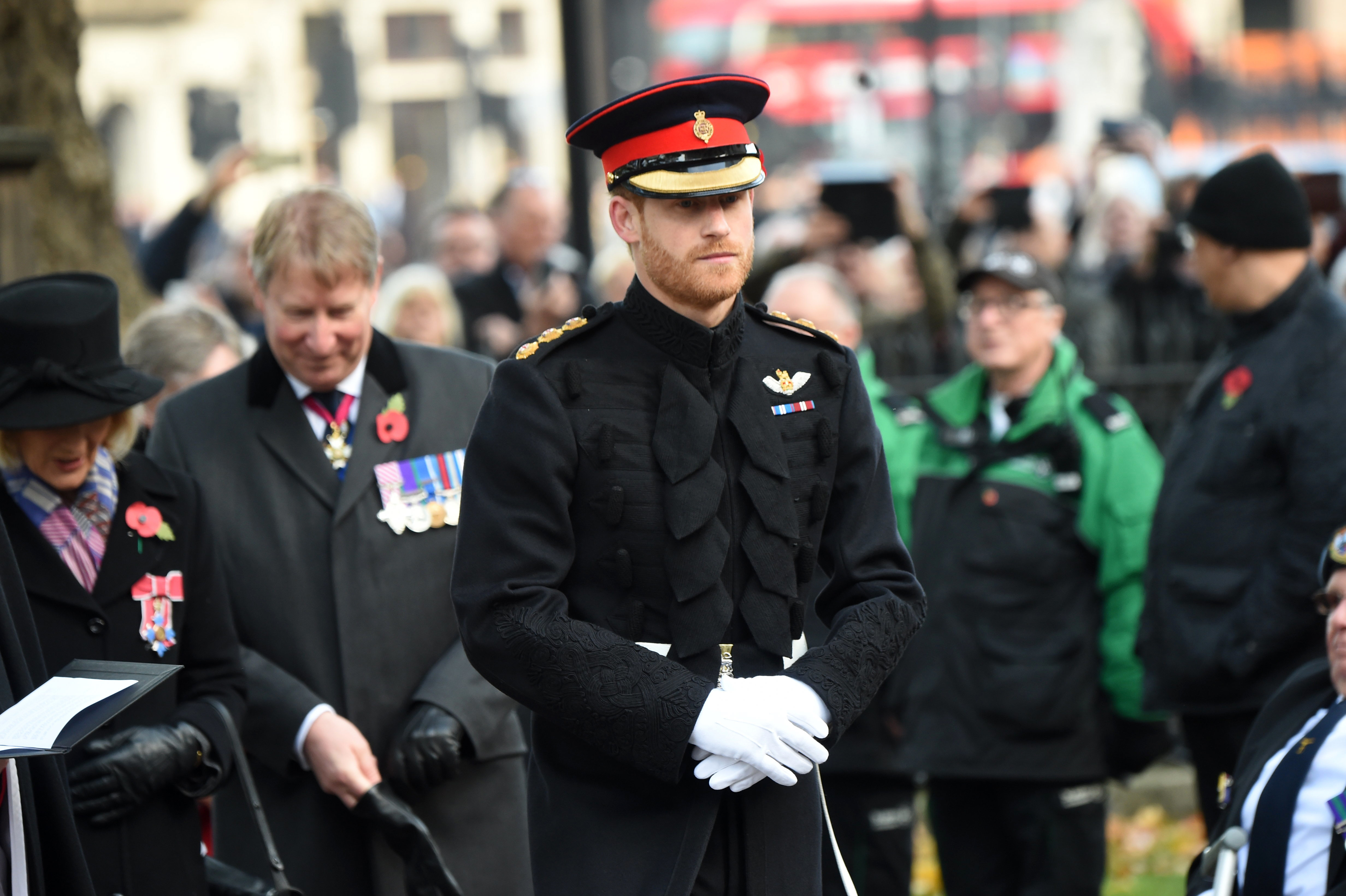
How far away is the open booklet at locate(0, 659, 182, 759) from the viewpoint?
8.31ft

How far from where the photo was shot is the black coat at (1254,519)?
4250 mm

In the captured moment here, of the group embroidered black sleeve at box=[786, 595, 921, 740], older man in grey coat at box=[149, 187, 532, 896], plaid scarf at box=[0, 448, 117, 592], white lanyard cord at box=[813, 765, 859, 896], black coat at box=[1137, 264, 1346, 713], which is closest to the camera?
embroidered black sleeve at box=[786, 595, 921, 740]

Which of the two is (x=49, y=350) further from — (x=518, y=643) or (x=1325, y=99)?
(x=1325, y=99)

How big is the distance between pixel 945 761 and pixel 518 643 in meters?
2.60

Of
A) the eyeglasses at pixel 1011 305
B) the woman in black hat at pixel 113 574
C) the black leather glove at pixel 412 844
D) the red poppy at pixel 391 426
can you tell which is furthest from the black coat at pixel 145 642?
the eyeglasses at pixel 1011 305

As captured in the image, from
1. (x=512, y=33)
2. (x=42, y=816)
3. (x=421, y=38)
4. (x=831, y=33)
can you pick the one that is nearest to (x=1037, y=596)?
(x=42, y=816)

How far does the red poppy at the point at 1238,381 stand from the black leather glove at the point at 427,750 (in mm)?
2332

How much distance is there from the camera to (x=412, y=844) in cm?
346

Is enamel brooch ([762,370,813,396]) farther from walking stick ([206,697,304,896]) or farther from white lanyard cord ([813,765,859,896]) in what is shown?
walking stick ([206,697,304,896])

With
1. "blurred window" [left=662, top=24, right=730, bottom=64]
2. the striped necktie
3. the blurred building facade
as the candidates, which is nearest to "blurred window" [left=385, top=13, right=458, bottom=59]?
the blurred building facade

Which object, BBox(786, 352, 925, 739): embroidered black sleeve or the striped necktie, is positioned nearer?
BBox(786, 352, 925, 739): embroidered black sleeve

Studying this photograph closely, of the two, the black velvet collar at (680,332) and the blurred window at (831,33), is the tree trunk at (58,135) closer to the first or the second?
the black velvet collar at (680,332)

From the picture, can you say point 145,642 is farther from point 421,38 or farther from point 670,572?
point 421,38

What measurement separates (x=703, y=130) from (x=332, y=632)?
5.13 feet
